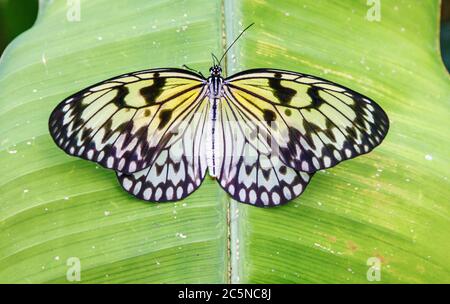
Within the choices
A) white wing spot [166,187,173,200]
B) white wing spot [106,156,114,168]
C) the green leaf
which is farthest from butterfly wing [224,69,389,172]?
white wing spot [106,156,114,168]

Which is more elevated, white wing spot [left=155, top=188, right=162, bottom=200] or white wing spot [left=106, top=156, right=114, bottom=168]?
white wing spot [left=106, top=156, right=114, bottom=168]

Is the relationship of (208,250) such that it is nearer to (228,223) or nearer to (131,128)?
(228,223)

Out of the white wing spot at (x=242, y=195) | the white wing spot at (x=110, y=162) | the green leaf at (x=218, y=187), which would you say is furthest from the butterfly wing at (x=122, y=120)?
the white wing spot at (x=242, y=195)

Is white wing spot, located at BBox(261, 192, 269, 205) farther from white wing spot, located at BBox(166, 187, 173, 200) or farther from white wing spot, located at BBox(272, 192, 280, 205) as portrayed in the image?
white wing spot, located at BBox(166, 187, 173, 200)

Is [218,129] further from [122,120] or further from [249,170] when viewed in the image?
[122,120]

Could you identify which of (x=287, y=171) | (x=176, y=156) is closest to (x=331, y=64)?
(x=287, y=171)

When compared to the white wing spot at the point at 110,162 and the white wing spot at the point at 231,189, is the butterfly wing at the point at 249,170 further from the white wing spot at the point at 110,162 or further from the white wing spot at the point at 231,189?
the white wing spot at the point at 110,162

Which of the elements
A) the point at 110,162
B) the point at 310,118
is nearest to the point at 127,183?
the point at 110,162
